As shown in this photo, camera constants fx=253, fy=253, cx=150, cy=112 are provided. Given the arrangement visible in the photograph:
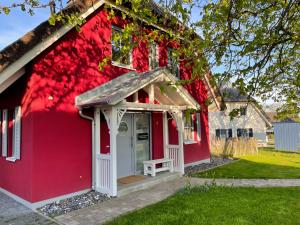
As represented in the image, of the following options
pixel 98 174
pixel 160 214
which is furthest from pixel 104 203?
pixel 160 214

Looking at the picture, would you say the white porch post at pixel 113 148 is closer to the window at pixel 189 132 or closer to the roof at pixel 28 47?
the roof at pixel 28 47

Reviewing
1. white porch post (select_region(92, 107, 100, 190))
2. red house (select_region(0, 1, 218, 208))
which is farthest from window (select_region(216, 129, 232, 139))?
white porch post (select_region(92, 107, 100, 190))

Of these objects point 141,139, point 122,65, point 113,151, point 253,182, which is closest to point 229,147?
point 253,182

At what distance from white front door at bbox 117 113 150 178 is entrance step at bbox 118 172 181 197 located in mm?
869

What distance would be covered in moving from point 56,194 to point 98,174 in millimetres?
1333

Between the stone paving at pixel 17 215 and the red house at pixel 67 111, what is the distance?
257 mm

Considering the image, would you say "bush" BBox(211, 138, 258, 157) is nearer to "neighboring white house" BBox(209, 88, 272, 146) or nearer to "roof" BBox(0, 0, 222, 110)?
"roof" BBox(0, 0, 222, 110)

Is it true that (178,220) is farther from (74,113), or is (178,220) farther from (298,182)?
(298,182)

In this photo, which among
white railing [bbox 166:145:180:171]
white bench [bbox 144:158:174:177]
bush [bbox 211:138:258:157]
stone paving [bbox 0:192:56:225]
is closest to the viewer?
stone paving [bbox 0:192:56:225]

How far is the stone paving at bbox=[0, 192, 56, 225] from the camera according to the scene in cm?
574

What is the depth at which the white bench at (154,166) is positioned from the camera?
9320mm

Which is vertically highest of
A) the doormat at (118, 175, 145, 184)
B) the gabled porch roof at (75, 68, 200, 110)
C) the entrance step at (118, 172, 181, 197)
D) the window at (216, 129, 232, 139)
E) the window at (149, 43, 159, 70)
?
the window at (149, 43, 159, 70)

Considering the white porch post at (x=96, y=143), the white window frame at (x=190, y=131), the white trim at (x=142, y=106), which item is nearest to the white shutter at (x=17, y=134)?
the white porch post at (x=96, y=143)

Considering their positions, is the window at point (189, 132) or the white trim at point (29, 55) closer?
the white trim at point (29, 55)
